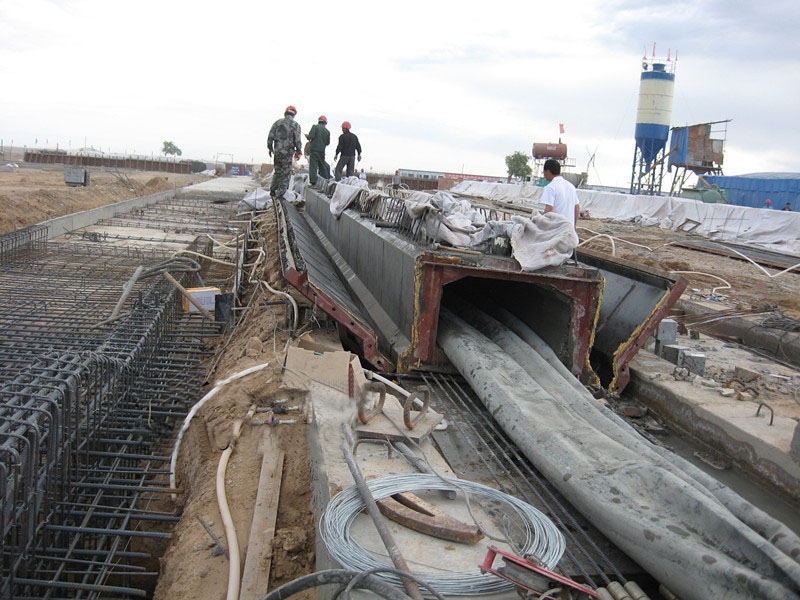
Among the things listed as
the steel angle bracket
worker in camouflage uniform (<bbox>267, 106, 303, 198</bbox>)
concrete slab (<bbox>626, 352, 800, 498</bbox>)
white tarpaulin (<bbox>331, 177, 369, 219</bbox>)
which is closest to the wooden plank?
the steel angle bracket

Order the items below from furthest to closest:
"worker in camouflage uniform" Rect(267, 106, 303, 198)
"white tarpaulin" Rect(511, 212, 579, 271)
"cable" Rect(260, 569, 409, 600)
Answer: "worker in camouflage uniform" Rect(267, 106, 303, 198) < "white tarpaulin" Rect(511, 212, 579, 271) < "cable" Rect(260, 569, 409, 600)

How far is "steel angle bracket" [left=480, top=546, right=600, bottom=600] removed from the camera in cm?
243

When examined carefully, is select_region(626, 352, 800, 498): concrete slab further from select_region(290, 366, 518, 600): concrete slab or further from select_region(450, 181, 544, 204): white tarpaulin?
select_region(450, 181, 544, 204): white tarpaulin

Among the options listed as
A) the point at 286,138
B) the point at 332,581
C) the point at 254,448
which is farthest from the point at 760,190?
the point at 332,581

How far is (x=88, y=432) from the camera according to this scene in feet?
14.0

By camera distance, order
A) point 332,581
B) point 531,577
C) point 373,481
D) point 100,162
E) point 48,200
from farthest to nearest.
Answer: point 100,162 < point 48,200 < point 373,481 < point 531,577 < point 332,581

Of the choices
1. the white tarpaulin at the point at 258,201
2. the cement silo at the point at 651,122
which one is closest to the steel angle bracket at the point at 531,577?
the white tarpaulin at the point at 258,201

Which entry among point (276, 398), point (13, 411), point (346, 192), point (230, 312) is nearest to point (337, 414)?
point (276, 398)

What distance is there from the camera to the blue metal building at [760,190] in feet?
85.8

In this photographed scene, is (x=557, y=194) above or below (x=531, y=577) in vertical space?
above

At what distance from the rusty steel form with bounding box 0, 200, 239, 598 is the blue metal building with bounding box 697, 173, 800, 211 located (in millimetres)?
26338

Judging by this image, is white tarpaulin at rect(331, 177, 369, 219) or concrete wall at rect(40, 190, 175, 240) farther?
concrete wall at rect(40, 190, 175, 240)

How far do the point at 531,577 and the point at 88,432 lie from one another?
10.3 ft

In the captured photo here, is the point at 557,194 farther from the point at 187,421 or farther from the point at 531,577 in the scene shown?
the point at 531,577
